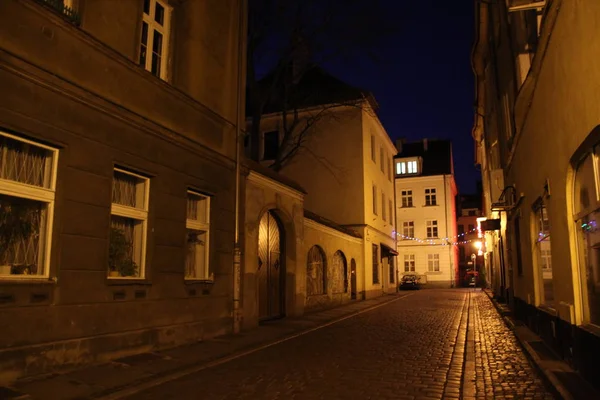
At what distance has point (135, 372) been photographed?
7613 millimetres

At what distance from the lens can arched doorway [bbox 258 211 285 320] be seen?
15.3 meters

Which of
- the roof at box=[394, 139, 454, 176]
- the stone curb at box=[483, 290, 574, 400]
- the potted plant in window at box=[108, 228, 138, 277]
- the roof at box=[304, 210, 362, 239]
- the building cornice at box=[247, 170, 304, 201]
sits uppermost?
the roof at box=[394, 139, 454, 176]

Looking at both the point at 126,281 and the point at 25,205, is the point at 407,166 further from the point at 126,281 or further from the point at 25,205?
the point at 25,205

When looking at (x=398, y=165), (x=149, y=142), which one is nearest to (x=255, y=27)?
(x=149, y=142)

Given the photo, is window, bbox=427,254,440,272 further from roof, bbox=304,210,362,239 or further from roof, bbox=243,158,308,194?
roof, bbox=243,158,308,194

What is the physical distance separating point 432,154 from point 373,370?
48.0m

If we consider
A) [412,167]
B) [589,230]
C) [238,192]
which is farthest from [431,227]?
[589,230]

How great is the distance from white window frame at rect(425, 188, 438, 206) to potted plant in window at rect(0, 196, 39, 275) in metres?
44.7

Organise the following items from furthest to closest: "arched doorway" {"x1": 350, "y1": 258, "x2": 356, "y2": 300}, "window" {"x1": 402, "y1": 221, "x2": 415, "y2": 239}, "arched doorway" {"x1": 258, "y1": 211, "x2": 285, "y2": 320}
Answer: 1. "window" {"x1": 402, "y1": 221, "x2": 415, "y2": 239}
2. "arched doorway" {"x1": 350, "y1": 258, "x2": 356, "y2": 300}
3. "arched doorway" {"x1": 258, "y1": 211, "x2": 285, "y2": 320}

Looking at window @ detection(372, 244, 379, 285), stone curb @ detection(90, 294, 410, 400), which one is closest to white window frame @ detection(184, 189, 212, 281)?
stone curb @ detection(90, 294, 410, 400)

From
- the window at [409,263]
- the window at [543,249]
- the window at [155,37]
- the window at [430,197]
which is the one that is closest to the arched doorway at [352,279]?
the window at [543,249]

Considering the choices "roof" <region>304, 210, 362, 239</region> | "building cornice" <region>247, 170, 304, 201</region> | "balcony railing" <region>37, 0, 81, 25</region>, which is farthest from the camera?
"roof" <region>304, 210, 362, 239</region>

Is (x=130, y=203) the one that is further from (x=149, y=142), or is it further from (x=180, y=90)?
(x=180, y=90)

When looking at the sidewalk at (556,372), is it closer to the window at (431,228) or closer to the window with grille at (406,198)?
the window at (431,228)
